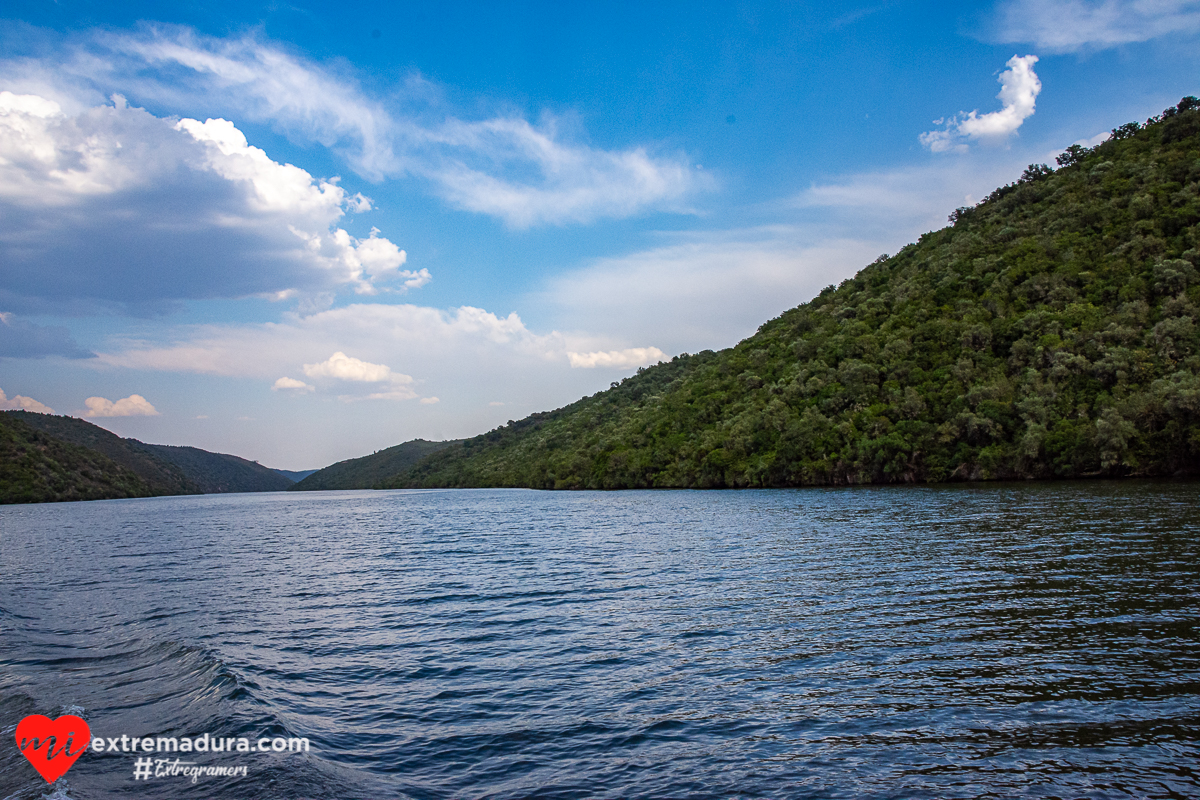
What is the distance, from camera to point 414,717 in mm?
13430

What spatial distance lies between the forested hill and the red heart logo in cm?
9030

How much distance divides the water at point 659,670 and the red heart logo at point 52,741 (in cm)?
37

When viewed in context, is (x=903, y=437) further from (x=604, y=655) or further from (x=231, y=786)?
(x=231, y=786)

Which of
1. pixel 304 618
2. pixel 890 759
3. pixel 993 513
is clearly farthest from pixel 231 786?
pixel 993 513

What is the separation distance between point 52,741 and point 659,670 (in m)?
12.9

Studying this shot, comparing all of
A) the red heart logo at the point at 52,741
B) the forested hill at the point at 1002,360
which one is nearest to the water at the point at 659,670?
the red heart logo at the point at 52,741

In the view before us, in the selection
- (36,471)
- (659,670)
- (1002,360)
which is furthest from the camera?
(36,471)

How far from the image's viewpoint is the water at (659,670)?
10281 millimetres

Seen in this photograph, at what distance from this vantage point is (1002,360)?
328 ft

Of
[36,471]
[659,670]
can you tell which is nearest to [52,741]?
[659,670]

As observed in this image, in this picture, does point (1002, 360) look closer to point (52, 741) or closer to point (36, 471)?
point (52, 741)

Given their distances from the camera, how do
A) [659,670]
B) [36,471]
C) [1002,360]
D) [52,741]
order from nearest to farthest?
[52,741] < [659,670] < [1002,360] < [36,471]

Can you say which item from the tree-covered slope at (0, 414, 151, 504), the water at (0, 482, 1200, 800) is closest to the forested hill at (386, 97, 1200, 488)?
the water at (0, 482, 1200, 800)

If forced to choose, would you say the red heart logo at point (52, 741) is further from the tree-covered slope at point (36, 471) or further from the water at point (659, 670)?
the tree-covered slope at point (36, 471)
